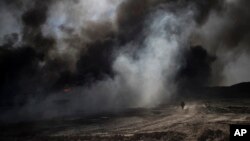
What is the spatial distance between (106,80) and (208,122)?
2891 cm

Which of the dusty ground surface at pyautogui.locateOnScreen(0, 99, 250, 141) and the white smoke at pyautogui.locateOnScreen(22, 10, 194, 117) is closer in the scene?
the dusty ground surface at pyautogui.locateOnScreen(0, 99, 250, 141)

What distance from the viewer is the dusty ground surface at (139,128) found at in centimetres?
1955

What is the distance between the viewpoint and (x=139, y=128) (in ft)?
72.9

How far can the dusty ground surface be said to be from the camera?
19547mm

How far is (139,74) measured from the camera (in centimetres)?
4731

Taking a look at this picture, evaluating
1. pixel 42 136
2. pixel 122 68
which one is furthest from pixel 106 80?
pixel 42 136

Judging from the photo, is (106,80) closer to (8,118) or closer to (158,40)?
(158,40)

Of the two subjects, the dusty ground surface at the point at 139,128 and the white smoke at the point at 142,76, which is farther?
the white smoke at the point at 142,76

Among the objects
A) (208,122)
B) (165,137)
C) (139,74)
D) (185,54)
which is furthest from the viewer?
(185,54)

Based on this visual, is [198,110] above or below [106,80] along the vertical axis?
below

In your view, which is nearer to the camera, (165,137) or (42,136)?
(165,137)

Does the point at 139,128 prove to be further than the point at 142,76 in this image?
No

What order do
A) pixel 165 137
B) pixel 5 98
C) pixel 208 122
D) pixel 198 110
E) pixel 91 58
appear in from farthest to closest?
pixel 91 58 < pixel 5 98 < pixel 198 110 < pixel 208 122 < pixel 165 137

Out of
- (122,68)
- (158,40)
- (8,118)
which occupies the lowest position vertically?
(8,118)
